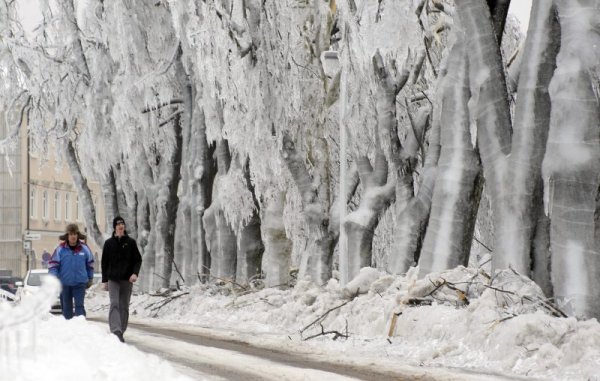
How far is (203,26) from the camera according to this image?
22.3 meters

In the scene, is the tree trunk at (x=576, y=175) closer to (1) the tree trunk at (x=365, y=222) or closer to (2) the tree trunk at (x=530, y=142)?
(2) the tree trunk at (x=530, y=142)

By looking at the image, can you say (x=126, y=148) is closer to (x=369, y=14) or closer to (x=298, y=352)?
(x=369, y=14)

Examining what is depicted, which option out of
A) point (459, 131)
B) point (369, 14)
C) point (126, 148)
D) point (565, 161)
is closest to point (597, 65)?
point (565, 161)

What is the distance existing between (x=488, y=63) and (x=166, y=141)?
17022 millimetres

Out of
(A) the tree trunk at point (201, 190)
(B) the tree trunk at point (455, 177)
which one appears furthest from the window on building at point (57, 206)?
(B) the tree trunk at point (455, 177)

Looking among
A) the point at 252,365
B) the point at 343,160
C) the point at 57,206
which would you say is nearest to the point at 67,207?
the point at 57,206

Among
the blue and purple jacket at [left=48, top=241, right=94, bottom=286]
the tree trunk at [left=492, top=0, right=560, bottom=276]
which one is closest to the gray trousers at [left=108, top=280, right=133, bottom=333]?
the blue and purple jacket at [left=48, top=241, right=94, bottom=286]

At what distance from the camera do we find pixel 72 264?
17016 millimetres

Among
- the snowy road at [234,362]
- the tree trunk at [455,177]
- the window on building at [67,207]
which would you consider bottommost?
the window on building at [67,207]

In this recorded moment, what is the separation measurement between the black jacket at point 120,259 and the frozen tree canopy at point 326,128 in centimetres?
438

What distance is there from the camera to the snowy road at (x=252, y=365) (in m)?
11.1

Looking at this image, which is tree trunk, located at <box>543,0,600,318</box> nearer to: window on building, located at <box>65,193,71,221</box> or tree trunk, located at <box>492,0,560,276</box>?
tree trunk, located at <box>492,0,560,276</box>

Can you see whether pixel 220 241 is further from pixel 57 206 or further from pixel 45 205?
pixel 57 206

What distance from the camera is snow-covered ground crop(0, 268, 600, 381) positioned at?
974cm
